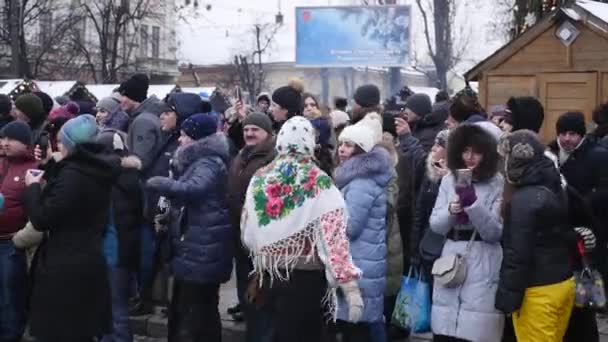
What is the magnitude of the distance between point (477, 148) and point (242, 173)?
1.80 meters

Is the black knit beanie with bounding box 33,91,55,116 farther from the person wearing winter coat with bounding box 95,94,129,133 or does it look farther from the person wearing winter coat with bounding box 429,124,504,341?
the person wearing winter coat with bounding box 429,124,504,341

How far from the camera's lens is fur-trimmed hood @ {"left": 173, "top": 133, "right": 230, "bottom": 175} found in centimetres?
668

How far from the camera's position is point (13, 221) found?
7199mm

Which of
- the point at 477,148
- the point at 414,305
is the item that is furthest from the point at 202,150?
the point at 477,148

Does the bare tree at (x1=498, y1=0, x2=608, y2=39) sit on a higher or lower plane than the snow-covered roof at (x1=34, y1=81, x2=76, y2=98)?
higher

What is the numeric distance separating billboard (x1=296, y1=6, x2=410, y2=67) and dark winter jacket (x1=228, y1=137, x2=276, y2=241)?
117 ft

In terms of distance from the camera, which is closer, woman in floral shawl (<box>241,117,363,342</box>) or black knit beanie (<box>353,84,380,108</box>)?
woman in floral shawl (<box>241,117,363,342</box>)

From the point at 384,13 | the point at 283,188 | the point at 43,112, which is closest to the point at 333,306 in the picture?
the point at 283,188

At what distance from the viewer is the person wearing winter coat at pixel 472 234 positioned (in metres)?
5.70

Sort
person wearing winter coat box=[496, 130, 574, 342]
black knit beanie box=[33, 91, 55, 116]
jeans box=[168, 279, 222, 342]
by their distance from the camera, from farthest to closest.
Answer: black knit beanie box=[33, 91, 55, 116], jeans box=[168, 279, 222, 342], person wearing winter coat box=[496, 130, 574, 342]

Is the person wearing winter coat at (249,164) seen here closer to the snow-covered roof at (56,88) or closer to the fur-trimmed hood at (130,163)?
the fur-trimmed hood at (130,163)

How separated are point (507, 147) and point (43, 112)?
15.8 ft

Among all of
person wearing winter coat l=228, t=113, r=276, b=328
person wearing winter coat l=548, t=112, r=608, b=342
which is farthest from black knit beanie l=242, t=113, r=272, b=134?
person wearing winter coat l=548, t=112, r=608, b=342

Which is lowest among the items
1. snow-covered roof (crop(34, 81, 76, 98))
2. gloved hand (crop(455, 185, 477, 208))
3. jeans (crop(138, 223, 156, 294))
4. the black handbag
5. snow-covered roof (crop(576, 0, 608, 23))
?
jeans (crop(138, 223, 156, 294))
